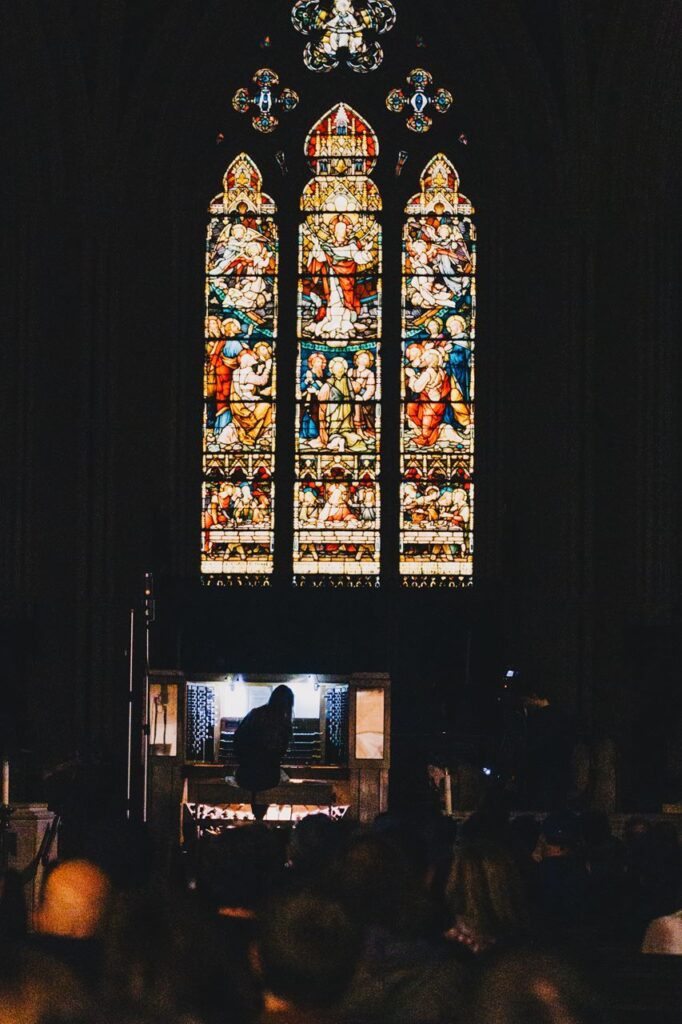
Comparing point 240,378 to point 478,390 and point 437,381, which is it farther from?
point 478,390

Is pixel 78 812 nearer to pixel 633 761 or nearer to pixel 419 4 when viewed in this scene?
pixel 633 761

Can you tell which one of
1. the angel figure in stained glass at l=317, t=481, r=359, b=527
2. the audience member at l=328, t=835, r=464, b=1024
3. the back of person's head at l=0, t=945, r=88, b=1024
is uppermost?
the angel figure in stained glass at l=317, t=481, r=359, b=527

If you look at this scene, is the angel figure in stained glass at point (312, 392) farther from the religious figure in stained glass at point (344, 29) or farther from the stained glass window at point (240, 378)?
the religious figure in stained glass at point (344, 29)

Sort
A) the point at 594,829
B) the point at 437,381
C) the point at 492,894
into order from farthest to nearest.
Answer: the point at 437,381, the point at 594,829, the point at 492,894

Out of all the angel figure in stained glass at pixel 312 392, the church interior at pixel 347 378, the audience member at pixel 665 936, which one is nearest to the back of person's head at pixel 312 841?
the audience member at pixel 665 936

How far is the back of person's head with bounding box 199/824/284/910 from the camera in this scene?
4812 mm

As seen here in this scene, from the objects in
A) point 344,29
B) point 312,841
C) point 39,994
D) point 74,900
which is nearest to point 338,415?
point 344,29

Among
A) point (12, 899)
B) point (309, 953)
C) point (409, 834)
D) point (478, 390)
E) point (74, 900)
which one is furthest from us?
point (478, 390)

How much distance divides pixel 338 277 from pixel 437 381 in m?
1.40

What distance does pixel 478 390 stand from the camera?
17297 mm

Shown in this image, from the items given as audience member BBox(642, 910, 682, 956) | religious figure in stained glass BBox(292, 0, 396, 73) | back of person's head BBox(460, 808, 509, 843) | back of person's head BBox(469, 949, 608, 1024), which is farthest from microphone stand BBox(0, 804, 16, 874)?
religious figure in stained glass BBox(292, 0, 396, 73)

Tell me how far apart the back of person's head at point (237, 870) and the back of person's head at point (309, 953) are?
5.19ft

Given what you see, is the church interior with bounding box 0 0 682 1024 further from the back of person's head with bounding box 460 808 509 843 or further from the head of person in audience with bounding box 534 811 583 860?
the head of person in audience with bounding box 534 811 583 860

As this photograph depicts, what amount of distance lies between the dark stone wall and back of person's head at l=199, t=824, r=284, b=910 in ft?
34.9
